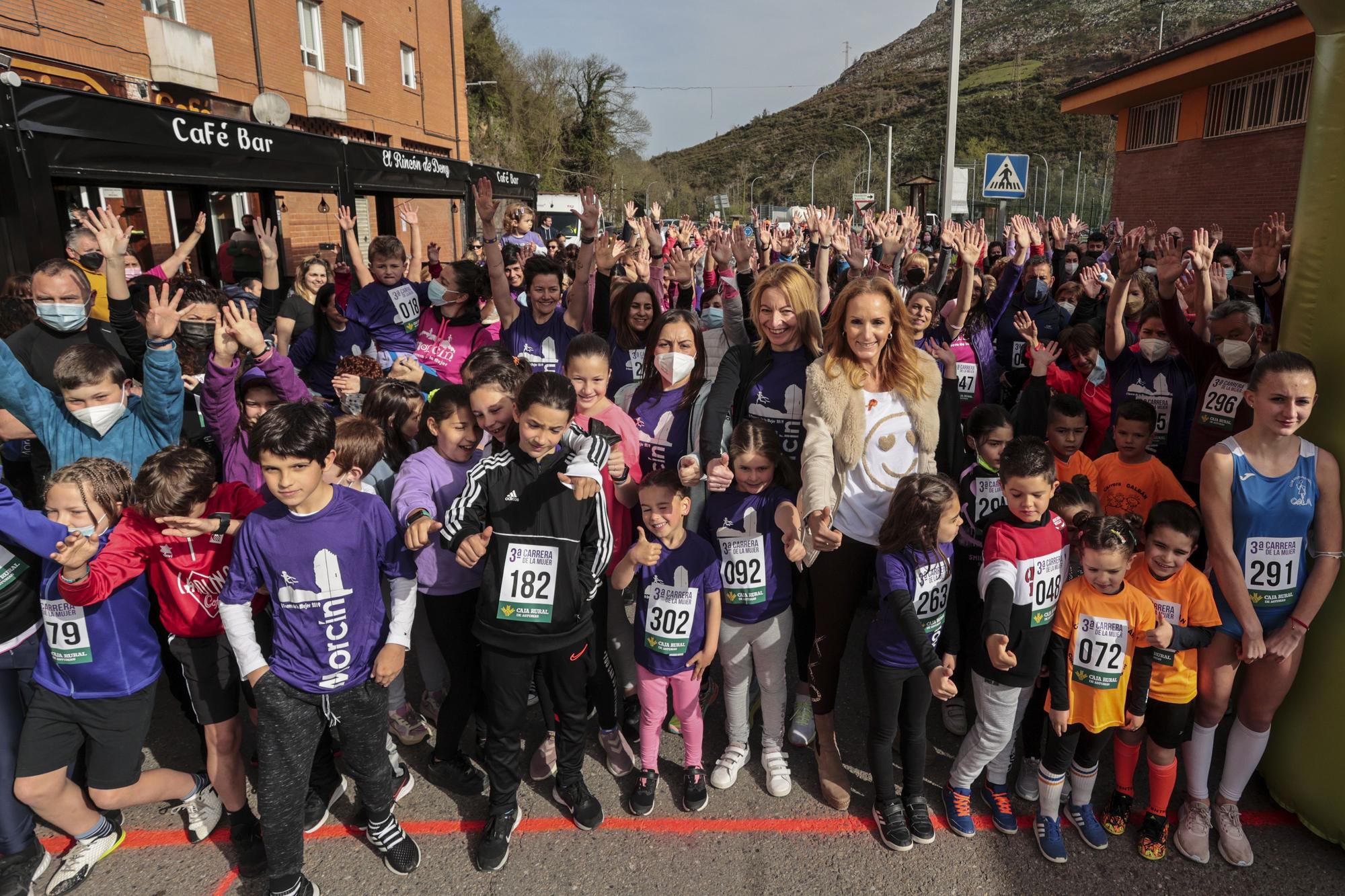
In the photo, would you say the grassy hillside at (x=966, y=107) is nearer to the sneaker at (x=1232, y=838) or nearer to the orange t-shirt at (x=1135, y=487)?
the orange t-shirt at (x=1135, y=487)

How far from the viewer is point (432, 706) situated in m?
3.92

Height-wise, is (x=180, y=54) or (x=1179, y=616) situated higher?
(x=180, y=54)

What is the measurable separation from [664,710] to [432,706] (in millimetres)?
1331

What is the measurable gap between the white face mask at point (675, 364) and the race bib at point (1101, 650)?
1.93m

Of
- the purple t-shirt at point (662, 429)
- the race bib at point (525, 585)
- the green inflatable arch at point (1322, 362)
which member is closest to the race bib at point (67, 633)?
the race bib at point (525, 585)

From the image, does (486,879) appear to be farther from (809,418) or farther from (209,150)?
(209,150)

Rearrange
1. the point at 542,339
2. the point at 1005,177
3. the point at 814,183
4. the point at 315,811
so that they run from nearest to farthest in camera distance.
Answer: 1. the point at 315,811
2. the point at 542,339
3. the point at 1005,177
4. the point at 814,183

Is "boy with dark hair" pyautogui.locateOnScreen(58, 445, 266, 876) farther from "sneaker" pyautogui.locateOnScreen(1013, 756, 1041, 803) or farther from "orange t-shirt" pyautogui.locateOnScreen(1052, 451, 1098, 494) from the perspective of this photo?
"orange t-shirt" pyautogui.locateOnScreen(1052, 451, 1098, 494)

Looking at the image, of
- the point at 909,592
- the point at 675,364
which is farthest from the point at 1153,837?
the point at 675,364

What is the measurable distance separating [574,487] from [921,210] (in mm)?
20145

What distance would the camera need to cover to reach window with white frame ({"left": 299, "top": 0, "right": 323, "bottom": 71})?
17.7 m

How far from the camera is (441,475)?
331cm

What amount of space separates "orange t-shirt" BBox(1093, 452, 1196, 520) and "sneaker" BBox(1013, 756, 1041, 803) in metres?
1.13

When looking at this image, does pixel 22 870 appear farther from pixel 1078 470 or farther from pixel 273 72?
pixel 273 72
